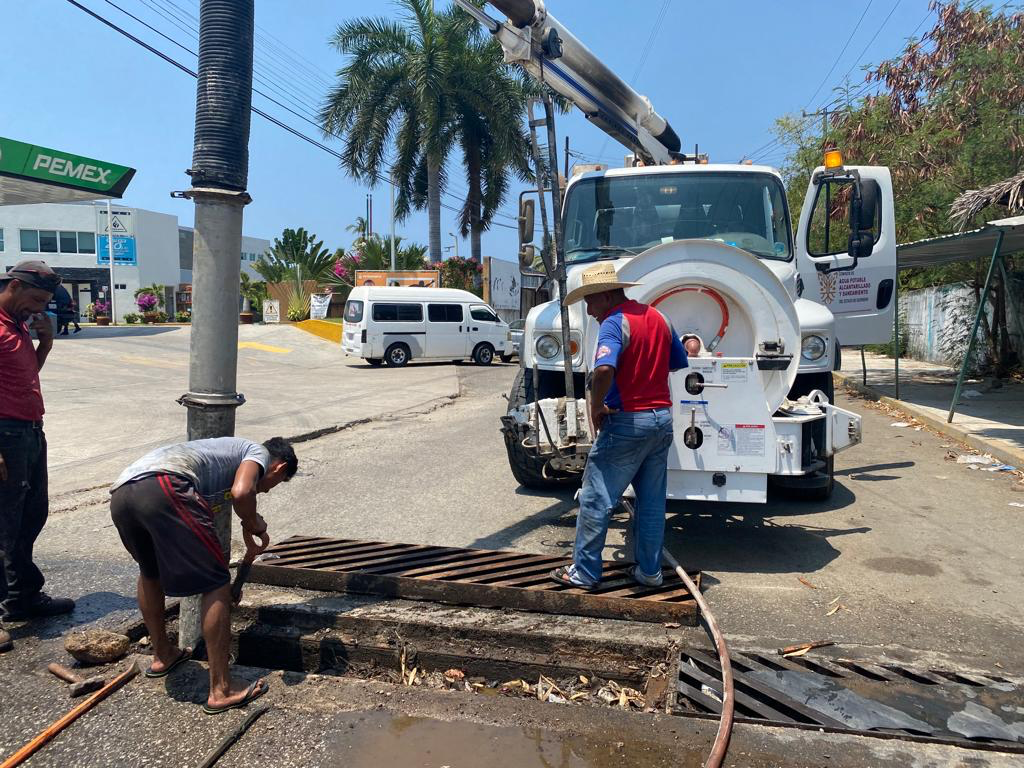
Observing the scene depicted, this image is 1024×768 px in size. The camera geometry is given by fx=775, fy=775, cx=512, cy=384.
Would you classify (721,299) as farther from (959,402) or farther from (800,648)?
(959,402)

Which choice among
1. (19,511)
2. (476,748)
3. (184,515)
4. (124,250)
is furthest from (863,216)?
(124,250)

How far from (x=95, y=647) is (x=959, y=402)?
42.3 feet

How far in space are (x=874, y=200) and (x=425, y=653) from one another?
534 cm

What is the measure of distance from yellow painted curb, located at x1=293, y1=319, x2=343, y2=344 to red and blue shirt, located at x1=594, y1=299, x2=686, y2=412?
81.1 feet

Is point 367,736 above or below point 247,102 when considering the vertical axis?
below

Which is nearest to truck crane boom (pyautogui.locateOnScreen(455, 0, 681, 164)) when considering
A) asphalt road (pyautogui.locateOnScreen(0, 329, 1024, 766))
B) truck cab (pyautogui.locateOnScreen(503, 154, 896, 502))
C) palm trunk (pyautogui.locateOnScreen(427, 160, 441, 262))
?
truck cab (pyautogui.locateOnScreen(503, 154, 896, 502))

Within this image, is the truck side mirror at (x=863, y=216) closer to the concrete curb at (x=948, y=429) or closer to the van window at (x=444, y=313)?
the concrete curb at (x=948, y=429)

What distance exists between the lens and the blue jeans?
428 centimetres

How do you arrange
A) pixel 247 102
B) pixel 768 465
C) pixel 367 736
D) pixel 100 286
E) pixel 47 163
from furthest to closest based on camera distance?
pixel 100 286 → pixel 47 163 → pixel 768 465 → pixel 247 102 → pixel 367 736

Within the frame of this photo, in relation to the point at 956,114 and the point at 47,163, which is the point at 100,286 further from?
the point at 956,114

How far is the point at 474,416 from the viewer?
12.7 m

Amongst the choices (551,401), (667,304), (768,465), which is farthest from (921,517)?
(551,401)

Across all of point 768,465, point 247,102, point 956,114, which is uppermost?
point 956,114

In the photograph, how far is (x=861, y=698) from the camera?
3.41 meters
